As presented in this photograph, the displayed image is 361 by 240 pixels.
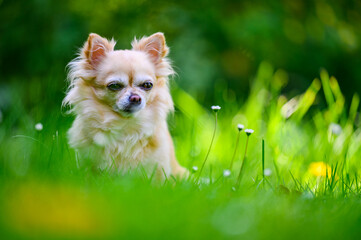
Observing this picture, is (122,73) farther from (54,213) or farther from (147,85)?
(54,213)

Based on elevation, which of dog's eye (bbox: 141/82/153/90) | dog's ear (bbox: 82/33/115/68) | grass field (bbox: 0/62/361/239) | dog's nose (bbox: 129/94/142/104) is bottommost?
grass field (bbox: 0/62/361/239)

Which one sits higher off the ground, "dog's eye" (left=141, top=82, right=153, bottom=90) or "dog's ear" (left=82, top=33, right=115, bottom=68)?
"dog's ear" (left=82, top=33, right=115, bottom=68)

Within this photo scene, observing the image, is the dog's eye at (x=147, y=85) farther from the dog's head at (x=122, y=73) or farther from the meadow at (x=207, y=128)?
the meadow at (x=207, y=128)

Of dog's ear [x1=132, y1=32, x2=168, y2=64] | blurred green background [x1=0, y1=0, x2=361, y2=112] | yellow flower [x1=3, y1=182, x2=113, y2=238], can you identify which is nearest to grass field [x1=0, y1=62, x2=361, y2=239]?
yellow flower [x1=3, y1=182, x2=113, y2=238]

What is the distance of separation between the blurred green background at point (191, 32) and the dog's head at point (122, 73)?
5.13 ft

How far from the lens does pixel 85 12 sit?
4730 millimetres

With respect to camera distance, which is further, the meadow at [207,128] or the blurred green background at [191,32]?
the blurred green background at [191,32]

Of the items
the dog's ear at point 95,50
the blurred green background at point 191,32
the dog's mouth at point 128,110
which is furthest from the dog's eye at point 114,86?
the blurred green background at point 191,32

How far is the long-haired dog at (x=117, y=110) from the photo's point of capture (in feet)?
8.77

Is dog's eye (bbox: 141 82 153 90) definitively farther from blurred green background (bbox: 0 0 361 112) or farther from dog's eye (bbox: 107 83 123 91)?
blurred green background (bbox: 0 0 361 112)

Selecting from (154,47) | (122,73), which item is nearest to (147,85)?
(122,73)

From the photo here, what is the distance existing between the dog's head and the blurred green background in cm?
156

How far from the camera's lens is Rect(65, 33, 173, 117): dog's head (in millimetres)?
2664

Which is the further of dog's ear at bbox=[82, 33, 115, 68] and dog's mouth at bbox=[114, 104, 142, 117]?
dog's ear at bbox=[82, 33, 115, 68]
